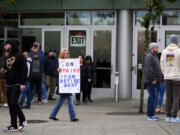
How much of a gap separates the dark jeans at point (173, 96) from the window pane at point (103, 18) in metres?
7.66

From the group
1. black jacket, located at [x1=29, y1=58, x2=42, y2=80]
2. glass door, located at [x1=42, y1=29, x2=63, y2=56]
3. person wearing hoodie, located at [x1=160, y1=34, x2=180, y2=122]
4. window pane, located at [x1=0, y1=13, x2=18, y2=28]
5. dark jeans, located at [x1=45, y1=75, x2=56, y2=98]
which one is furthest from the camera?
window pane, located at [x1=0, y1=13, x2=18, y2=28]

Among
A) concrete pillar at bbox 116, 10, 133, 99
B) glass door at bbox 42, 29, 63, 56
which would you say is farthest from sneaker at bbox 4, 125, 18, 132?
glass door at bbox 42, 29, 63, 56

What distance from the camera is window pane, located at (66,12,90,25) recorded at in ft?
63.1

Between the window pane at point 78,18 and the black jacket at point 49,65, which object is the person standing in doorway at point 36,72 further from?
the window pane at point 78,18

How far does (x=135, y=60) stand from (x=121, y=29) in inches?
49.7

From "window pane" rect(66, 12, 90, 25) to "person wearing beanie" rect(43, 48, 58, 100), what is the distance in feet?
6.51

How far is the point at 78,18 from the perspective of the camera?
63.3ft

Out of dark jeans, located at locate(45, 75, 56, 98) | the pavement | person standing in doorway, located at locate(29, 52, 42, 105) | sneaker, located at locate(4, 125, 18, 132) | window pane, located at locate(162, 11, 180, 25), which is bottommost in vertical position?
the pavement

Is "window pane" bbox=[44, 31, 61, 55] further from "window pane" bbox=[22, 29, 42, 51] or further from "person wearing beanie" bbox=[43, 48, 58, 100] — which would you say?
"person wearing beanie" bbox=[43, 48, 58, 100]

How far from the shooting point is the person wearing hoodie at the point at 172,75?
11.4m

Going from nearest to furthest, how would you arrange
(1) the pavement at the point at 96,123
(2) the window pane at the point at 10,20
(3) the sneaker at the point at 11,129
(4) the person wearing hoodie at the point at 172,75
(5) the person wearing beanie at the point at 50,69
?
(1) the pavement at the point at 96,123 → (3) the sneaker at the point at 11,129 → (4) the person wearing hoodie at the point at 172,75 → (5) the person wearing beanie at the point at 50,69 → (2) the window pane at the point at 10,20

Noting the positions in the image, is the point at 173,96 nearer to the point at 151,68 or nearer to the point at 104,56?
the point at 151,68

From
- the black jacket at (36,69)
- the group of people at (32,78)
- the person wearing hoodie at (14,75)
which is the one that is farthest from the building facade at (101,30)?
the person wearing hoodie at (14,75)

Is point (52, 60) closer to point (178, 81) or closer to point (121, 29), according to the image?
point (121, 29)
